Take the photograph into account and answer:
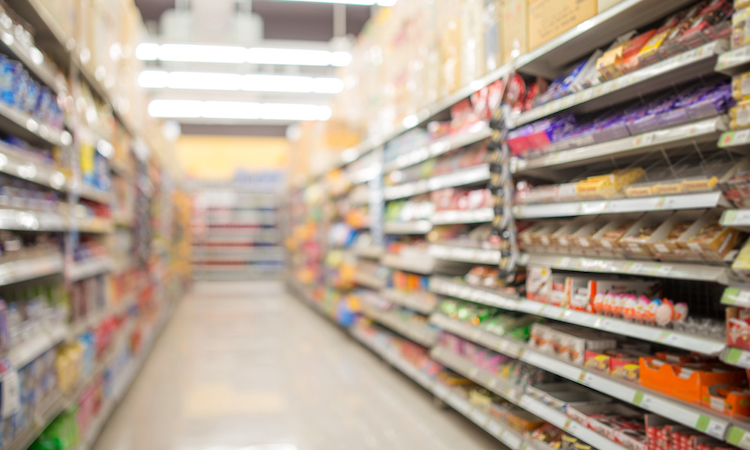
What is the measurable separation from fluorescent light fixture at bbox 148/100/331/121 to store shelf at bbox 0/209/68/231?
803 cm

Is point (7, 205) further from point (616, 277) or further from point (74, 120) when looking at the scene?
point (616, 277)

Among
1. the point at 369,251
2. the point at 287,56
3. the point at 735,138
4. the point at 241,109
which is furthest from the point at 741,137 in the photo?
the point at 241,109

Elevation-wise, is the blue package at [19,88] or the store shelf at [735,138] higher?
the blue package at [19,88]

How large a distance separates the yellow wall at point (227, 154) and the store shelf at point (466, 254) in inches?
450

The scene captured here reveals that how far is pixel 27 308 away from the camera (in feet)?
7.88

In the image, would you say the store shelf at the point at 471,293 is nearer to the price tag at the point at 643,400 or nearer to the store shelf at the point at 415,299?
the store shelf at the point at 415,299

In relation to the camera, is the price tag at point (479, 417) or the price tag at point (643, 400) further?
the price tag at point (479, 417)

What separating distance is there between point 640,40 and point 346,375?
11.5 ft

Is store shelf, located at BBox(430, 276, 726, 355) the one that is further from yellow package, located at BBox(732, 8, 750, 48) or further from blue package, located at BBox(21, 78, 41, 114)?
blue package, located at BBox(21, 78, 41, 114)

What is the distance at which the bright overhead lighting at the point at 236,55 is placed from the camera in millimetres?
7148

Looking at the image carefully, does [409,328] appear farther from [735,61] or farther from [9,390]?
[735,61]

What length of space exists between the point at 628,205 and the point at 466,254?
132 centimetres

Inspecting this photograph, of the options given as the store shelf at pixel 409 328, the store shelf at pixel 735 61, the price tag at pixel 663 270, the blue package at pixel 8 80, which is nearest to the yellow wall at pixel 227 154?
the store shelf at pixel 409 328

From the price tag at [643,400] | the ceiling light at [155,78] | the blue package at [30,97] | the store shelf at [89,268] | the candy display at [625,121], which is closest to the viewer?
the candy display at [625,121]
